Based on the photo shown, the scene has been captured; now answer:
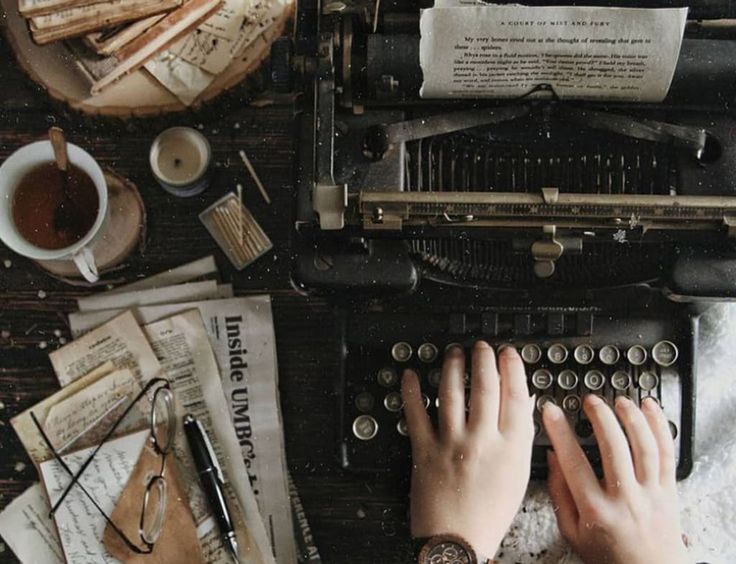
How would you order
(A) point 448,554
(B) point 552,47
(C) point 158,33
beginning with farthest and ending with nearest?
1. (C) point 158,33
2. (A) point 448,554
3. (B) point 552,47

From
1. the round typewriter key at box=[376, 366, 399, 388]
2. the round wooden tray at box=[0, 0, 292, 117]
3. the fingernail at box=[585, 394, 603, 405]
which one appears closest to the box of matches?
the round wooden tray at box=[0, 0, 292, 117]

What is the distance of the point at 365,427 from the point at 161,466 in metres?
0.29

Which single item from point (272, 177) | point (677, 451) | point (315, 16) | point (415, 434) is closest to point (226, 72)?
point (272, 177)

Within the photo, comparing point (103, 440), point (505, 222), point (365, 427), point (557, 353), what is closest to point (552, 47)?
point (505, 222)

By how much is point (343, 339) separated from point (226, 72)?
39 centimetres

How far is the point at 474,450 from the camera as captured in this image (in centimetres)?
117

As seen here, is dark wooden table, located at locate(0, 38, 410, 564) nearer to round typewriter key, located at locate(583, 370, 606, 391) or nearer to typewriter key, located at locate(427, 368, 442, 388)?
typewriter key, located at locate(427, 368, 442, 388)

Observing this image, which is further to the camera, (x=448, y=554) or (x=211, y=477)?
(x=211, y=477)

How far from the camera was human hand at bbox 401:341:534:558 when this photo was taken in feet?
3.79

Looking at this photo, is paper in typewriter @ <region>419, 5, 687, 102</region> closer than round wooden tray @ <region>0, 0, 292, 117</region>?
Yes

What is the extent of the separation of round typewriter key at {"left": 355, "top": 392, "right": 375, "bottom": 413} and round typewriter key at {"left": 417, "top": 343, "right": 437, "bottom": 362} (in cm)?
8

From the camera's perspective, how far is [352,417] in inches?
48.0

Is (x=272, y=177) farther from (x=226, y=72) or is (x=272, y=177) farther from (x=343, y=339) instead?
(x=343, y=339)

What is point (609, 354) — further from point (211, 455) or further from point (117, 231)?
point (117, 231)
